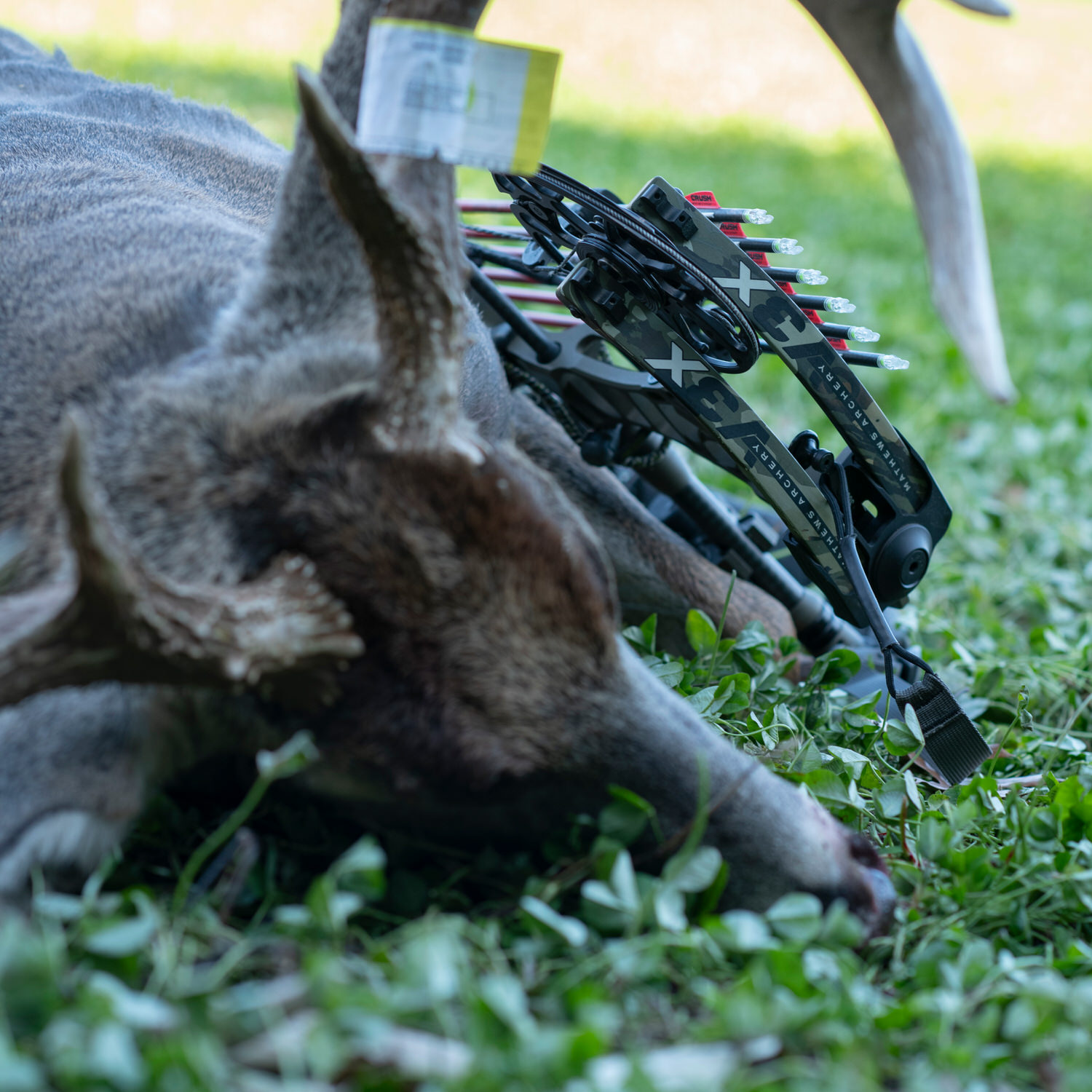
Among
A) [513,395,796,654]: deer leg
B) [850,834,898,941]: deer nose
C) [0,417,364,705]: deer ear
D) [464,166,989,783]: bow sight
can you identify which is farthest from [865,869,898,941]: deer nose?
[513,395,796,654]: deer leg

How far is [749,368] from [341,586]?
3.81 feet

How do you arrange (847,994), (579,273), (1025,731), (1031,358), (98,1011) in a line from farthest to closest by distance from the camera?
(1031,358)
(1025,731)
(579,273)
(847,994)
(98,1011)

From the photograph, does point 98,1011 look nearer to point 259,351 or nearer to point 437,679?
point 437,679

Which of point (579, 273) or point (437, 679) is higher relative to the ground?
point (579, 273)

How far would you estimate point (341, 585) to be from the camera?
1658 millimetres

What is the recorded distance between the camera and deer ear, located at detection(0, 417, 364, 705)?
54.4 inches

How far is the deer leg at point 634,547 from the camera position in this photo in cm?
321

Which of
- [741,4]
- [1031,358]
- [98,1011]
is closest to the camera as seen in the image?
[98,1011]

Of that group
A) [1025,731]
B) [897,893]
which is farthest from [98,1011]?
[1025,731]

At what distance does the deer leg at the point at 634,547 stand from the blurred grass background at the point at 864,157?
0.86m

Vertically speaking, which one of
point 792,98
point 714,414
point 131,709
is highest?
point 792,98

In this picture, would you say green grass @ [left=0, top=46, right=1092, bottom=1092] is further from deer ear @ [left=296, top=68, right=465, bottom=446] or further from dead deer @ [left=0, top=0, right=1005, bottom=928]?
deer ear @ [left=296, top=68, right=465, bottom=446]

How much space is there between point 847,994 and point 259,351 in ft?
4.18

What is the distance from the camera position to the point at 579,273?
2.43 metres
